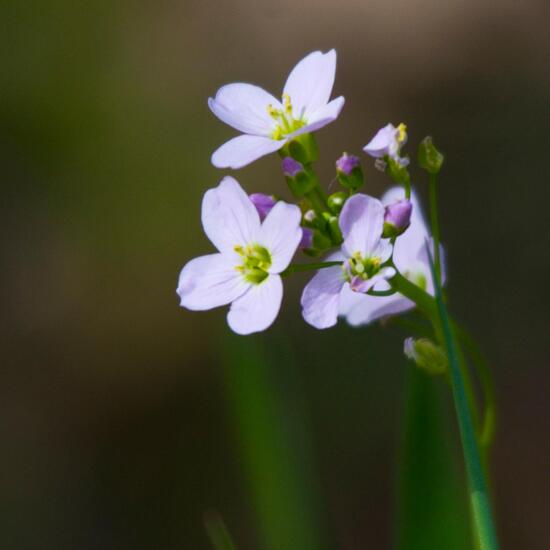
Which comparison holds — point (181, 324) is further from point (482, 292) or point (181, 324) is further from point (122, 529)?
point (482, 292)

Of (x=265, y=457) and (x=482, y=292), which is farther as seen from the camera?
(x=482, y=292)

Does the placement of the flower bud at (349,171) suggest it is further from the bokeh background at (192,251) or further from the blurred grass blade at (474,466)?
the bokeh background at (192,251)

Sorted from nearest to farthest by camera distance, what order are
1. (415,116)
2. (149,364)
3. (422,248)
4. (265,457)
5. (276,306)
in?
(276,306) < (422,248) < (265,457) < (149,364) < (415,116)

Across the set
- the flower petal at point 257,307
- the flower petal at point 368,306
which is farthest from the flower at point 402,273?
the flower petal at point 257,307

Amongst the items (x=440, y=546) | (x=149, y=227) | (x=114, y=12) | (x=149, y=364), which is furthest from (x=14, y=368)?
(x=440, y=546)

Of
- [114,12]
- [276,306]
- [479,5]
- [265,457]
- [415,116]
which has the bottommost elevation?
[265,457]

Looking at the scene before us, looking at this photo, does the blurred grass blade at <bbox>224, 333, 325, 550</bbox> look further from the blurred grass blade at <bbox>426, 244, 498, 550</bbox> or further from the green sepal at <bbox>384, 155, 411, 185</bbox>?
the blurred grass blade at <bbox>426, 244, 498, 550</bbox>

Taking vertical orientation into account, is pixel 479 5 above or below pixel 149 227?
above

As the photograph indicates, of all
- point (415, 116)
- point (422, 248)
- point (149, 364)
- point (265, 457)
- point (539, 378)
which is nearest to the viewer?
point (422, 248)

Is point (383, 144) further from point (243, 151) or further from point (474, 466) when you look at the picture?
point (474, 466)
